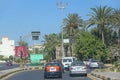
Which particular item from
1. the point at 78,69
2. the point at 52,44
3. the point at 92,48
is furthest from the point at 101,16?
the point at 52,44

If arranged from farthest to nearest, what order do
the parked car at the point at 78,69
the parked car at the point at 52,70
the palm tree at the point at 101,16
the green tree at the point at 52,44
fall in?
the green tree at the point at 52,44 < the palm tree at the point at 101,16 < the parked car at the point at 78,69 < the parked car at the point at 52,70

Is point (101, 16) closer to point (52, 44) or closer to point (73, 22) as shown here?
point (73, 22)

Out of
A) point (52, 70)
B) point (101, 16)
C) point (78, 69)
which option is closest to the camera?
point (52, 70)

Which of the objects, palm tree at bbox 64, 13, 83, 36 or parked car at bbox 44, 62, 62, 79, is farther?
palm tree at bbox 64, 13, 83, 36

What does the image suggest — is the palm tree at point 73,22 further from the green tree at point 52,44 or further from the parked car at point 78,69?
the parked car at point 78,69

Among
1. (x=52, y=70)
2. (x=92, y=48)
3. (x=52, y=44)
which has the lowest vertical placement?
(x=52, y=70)

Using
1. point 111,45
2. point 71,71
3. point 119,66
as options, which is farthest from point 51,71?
point 111,45

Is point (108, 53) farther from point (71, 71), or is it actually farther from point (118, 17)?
point (71, 71)

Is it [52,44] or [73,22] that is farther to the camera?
[52,44]

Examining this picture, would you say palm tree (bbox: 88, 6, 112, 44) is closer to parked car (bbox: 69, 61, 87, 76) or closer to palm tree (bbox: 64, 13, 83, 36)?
palm tree (bbox: 64, 13, 83, 36)

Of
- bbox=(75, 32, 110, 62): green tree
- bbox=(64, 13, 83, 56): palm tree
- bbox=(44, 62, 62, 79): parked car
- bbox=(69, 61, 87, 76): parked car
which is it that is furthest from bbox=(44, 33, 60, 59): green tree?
bbox=(44, 62, 62, 79): parked car

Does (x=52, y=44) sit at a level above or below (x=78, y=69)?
above

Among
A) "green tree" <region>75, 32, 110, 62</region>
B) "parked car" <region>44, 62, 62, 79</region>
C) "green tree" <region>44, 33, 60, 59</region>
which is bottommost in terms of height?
"parked car" <region>44, 62, 62, 79</region>

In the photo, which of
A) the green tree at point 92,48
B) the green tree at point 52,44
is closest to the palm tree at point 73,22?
the green tree at point 92,48
